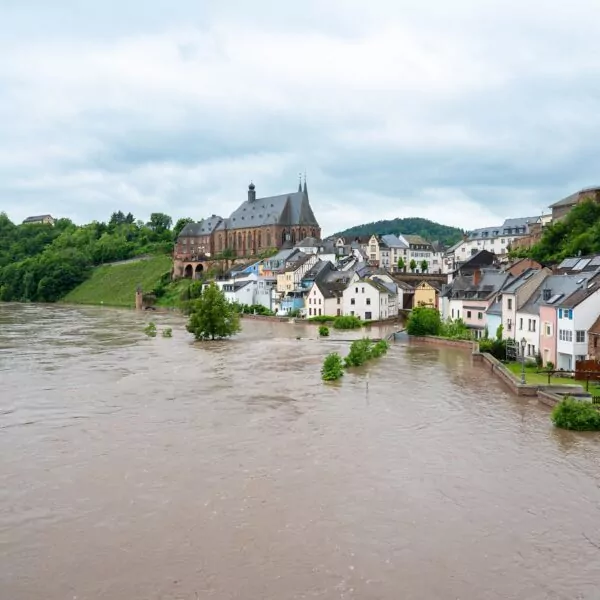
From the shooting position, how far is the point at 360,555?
40.8 ft

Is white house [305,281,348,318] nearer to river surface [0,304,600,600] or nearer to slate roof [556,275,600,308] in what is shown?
slate roof [556,275,600,308]

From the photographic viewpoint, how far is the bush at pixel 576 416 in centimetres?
2102

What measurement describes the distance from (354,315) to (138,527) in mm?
53559

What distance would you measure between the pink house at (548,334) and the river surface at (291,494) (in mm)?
5671

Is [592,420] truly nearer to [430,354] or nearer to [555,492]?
[555,492]

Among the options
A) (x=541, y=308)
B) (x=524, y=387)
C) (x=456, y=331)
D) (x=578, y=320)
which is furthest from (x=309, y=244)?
(x=524, y=387)

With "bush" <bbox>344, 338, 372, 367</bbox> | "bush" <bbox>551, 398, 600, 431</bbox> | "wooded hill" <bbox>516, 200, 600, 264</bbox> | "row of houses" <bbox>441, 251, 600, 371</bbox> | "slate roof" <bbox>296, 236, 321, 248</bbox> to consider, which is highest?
"slate roof" <bbox>296, 236, 321, 248</bbox>

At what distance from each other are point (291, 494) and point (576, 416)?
10.7m

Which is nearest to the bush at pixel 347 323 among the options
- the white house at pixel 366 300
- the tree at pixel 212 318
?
the white house at pixel 366 300

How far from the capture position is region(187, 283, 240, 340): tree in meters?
50.1

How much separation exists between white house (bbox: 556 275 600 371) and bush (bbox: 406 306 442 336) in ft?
60.9

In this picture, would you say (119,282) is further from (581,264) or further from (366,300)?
(581,264)

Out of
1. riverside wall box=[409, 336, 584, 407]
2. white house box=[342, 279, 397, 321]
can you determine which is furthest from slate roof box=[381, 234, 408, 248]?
riverside wall box=[409, 336, 584, 407]

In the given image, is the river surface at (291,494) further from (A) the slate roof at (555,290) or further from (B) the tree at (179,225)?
(B) the tree at (179,225)
